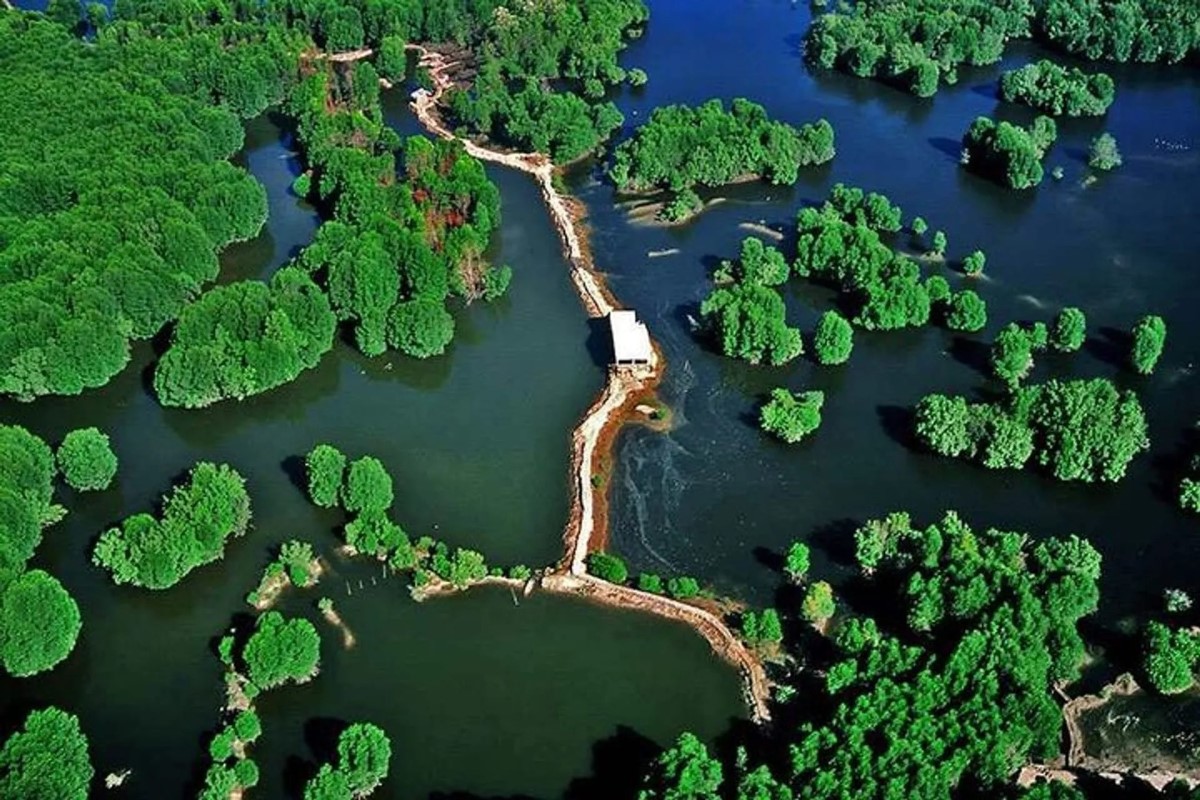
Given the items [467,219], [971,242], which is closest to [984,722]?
[971,242]

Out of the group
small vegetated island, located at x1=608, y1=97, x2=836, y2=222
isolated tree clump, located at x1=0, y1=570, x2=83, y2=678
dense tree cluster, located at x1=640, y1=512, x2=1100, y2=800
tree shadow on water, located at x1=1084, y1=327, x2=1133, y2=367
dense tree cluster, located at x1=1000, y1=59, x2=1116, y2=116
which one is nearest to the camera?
dense tree cluster, located at x1=640, y1=512, x2=1100, y2=800

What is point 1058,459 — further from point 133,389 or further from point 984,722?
point 133,389

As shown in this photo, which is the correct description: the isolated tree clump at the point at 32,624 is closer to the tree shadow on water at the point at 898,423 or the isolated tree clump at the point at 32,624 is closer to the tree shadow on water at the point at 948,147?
the tree shadow on water at the point at 898,423

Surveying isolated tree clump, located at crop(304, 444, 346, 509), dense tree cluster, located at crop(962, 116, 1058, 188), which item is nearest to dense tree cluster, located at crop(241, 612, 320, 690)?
isolated tree clump, located at crop(304, 444, 346, 509)

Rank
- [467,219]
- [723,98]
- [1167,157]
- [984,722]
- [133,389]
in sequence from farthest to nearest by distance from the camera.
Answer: [723,98], [1167,157], [467,219], [133,389], [984,722]

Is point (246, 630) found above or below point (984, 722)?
below

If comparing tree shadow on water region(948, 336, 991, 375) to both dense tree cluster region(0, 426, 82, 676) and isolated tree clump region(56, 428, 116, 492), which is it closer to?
isolated tree clump region(56, 428, 116, 492)

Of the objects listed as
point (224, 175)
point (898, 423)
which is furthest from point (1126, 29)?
point (224, 175)
